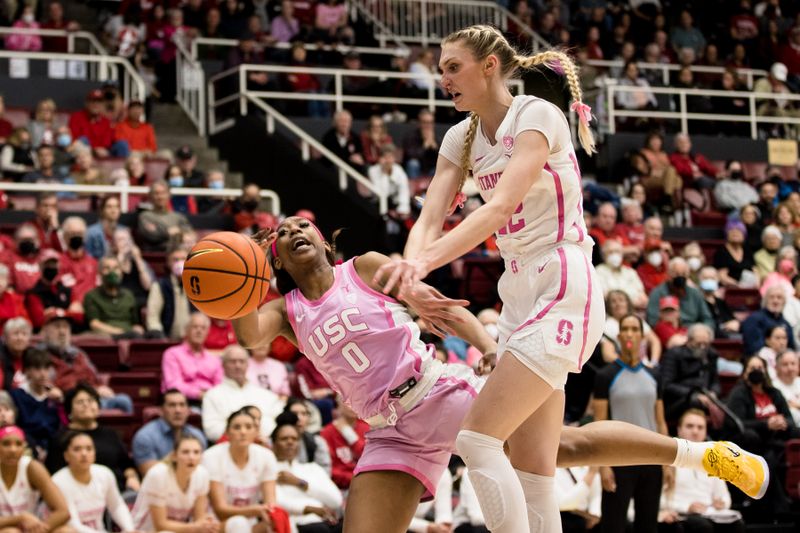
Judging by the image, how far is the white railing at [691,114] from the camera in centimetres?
1812

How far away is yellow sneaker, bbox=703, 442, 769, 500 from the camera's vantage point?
18.5ft

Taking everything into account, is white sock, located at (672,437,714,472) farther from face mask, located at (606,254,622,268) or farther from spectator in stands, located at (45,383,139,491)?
face mask, located at (606,254,622,268)

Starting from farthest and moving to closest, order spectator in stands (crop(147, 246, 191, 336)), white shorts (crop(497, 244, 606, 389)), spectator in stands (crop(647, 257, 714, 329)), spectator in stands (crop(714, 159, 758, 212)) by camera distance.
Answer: spectator in stands (crop(714, 159, 758, 212))
spectator in stands (crop(647, 257, 714, 329))
spectator in stands (crop(147, 246, 191, 336))
white shorts (crop(497, 244, 606, 389))

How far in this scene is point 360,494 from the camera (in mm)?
5469

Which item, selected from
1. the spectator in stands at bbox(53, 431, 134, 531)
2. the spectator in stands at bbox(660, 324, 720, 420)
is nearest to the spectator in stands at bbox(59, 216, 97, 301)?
the spectator in stands at bbox(53, 431, 134, 531)

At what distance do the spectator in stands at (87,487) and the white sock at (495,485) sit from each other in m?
4.83

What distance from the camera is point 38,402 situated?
982cm

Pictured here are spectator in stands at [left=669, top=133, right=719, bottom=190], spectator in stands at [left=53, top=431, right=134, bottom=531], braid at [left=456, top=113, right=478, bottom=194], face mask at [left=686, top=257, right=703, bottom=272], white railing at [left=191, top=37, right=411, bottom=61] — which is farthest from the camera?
white railing at [left=191, top=37, right=411, bottom=61]

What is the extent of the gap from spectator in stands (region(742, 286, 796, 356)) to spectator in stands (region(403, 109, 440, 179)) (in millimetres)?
4406

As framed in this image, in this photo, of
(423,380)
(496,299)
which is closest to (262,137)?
(496,299)

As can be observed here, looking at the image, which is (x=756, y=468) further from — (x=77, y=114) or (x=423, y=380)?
(x=77, y=114)

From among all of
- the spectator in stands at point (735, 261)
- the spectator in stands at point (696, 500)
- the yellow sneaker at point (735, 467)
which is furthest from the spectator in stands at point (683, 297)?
the yellow sneaker at point (735, 467)

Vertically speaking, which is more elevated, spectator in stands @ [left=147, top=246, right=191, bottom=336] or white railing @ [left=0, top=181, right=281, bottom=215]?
white railing @ [left=0, top=181, right=281, bottom=215]

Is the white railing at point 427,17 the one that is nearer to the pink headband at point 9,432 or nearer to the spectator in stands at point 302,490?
the spectator in stands at point 302,490
